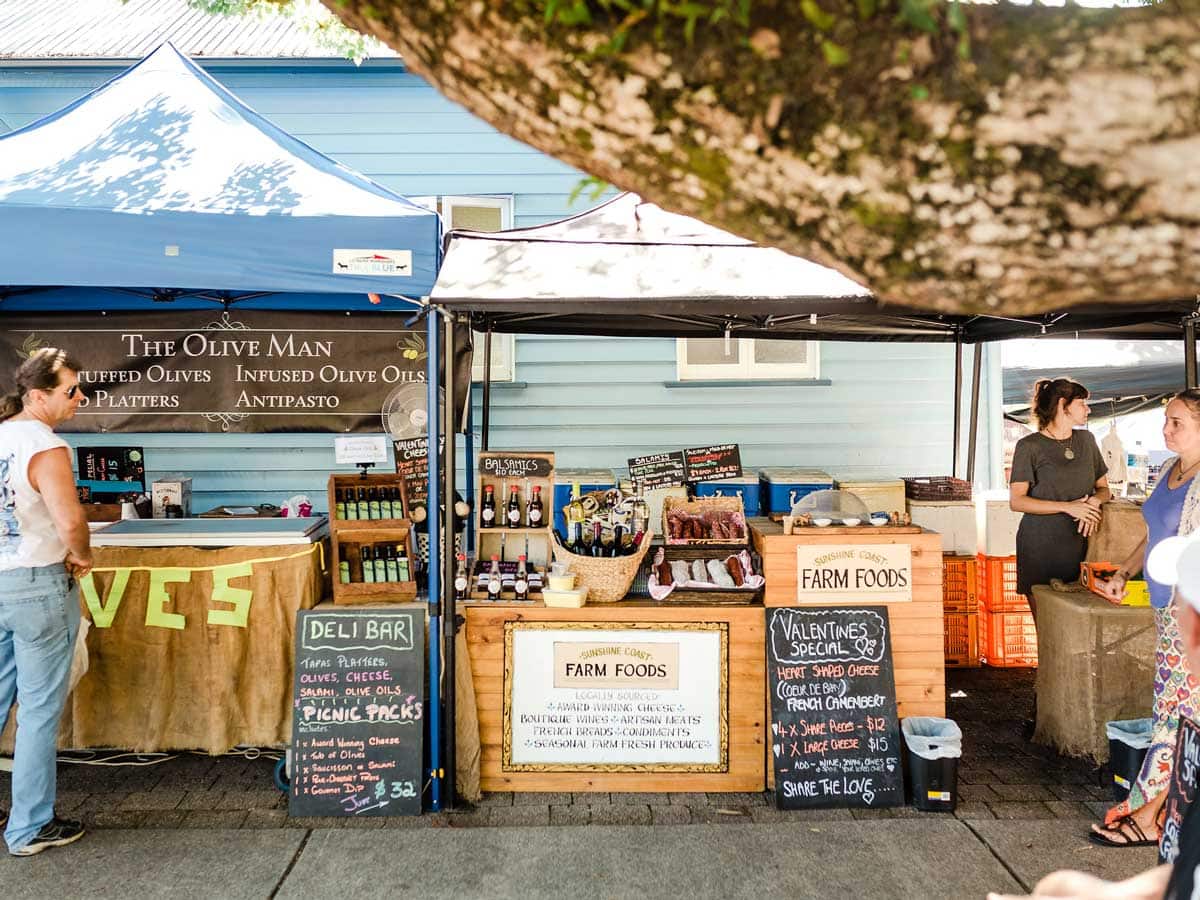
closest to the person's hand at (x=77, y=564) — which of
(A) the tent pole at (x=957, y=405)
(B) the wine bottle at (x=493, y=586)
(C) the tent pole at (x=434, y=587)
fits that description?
(C) the tent pole at (x=434, y=587)

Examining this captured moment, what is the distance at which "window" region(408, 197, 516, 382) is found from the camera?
7590 millimetres

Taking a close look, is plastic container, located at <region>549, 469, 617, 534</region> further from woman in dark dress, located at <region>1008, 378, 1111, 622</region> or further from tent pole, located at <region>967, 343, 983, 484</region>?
tent pole, located at <region>967, 343, 983, 484</region>

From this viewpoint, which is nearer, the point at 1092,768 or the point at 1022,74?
the point at 1022,74

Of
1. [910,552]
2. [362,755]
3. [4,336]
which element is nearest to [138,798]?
[362,755]

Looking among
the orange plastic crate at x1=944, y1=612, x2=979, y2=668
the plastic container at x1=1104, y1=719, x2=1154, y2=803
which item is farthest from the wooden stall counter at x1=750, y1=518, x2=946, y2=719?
the orange plastic crate at x1=944, y1=612, x2=979, y2=668

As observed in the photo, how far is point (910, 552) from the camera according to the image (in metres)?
4.39

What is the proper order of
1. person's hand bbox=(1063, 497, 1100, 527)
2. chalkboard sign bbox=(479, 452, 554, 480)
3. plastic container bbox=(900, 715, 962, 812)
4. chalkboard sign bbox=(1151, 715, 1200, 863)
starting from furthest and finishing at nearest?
person's hand bbox=(1063, 497, 1100, 527)
chalkboard sign bbox=(479, 452, 554, 480)
plastic container bbox=(900, 715, 962, 812)
chalkboard sign bbox=(1151, 715, 1200, 863)

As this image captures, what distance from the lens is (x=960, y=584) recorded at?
21.4ft

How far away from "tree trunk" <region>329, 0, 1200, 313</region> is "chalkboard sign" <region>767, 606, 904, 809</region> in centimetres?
299

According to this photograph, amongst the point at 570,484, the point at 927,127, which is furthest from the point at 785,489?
the point at 927,127

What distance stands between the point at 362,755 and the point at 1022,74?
3879mm

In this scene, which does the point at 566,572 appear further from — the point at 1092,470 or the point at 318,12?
the point at 318,12

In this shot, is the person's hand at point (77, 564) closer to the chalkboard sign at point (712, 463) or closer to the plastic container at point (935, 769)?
the plastic container at point (935, 769)

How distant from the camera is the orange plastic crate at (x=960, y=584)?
256 inches
